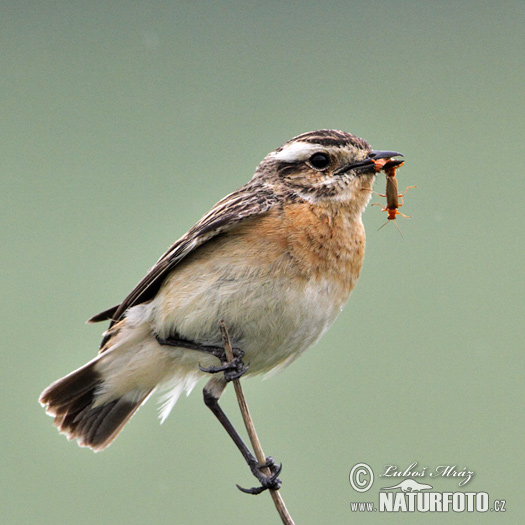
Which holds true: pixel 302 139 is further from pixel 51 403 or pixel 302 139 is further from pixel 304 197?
pixel 51 403

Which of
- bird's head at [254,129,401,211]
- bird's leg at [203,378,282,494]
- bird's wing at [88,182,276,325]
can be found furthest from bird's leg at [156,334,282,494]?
bird's head at [254,129,401,211]

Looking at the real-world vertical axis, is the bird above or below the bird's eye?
below

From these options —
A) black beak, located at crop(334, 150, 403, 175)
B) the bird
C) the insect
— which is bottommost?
the bird

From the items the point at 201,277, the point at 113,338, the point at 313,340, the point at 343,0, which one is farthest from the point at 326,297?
the point at 343,0

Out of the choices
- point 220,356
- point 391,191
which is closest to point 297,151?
point 391,191

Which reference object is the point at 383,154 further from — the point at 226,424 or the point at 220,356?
the point at 226,424

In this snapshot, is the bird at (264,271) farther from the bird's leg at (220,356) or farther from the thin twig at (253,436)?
the thin twig at (253,436)

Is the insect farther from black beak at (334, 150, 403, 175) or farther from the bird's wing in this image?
the bird's wing

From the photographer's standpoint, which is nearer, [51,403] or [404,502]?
[404,502]
